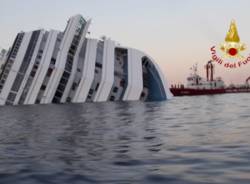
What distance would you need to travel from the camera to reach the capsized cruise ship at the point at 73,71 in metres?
50.0

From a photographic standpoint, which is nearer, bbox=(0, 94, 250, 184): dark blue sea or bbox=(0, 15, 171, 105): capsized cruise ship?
bbox=(0, 94, 250, 184): dark blue sea

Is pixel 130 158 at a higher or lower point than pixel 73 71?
lower

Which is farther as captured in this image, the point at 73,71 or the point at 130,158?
the point at 73,71

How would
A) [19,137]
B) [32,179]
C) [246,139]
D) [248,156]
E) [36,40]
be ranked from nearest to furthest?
[32,179] < [248,156] < [246,139] < [19,137] < [36,40]

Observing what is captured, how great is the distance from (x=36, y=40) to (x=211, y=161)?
4803 centimetres

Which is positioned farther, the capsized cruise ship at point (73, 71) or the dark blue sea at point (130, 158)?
the capsized cruise ship at point (73, 71)

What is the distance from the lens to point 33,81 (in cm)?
4953

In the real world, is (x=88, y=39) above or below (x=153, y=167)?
above

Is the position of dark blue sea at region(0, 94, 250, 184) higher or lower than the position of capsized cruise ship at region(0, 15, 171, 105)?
lower

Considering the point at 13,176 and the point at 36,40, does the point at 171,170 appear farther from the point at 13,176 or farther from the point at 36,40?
the point at 36,40

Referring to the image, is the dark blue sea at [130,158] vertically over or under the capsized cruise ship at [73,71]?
under

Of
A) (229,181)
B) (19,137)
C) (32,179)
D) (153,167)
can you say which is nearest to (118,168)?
(153,167)

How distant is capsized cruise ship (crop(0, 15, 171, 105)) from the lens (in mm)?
50031

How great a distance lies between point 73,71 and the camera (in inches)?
2064
